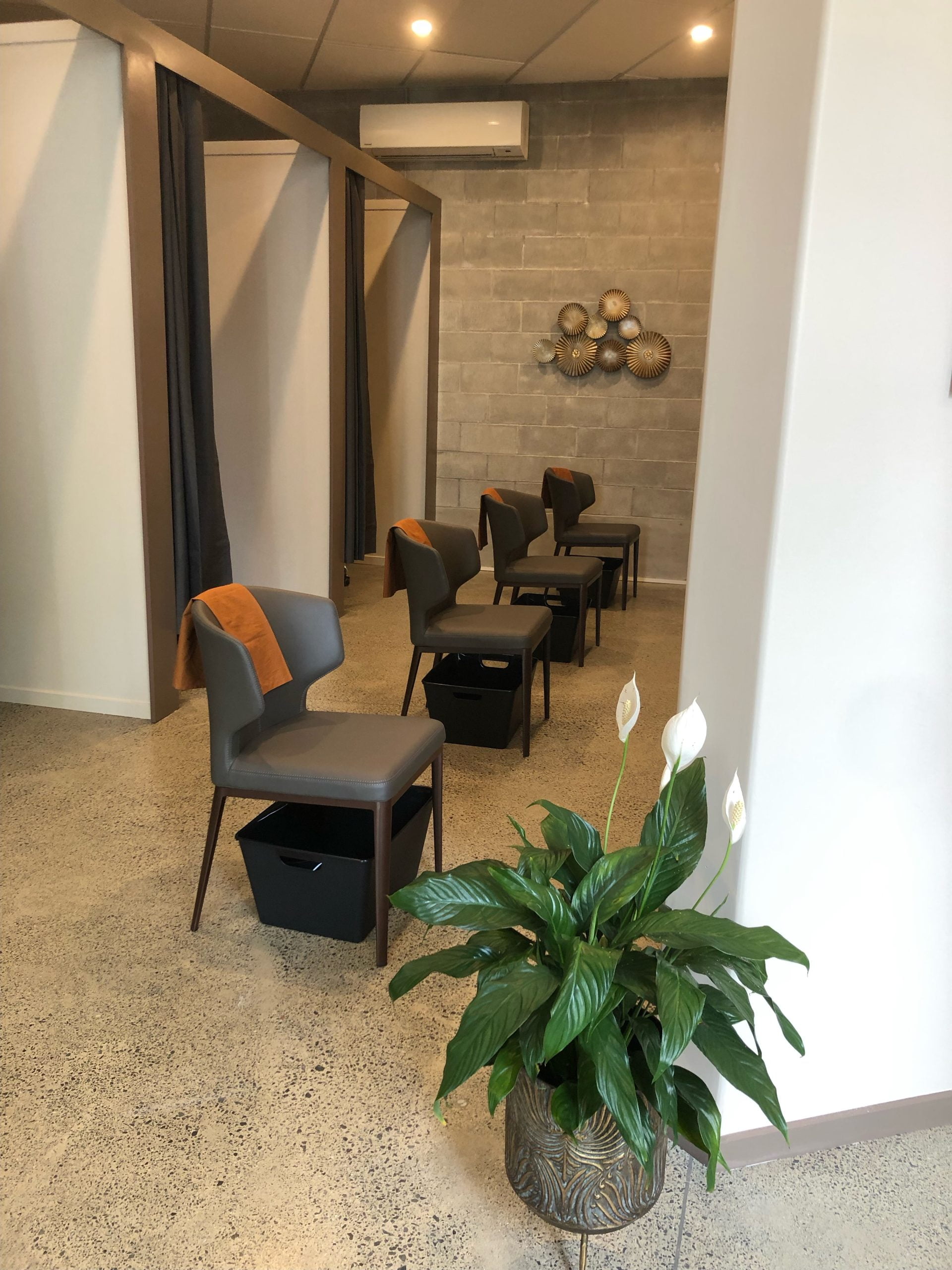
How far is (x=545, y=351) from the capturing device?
6.45 meters

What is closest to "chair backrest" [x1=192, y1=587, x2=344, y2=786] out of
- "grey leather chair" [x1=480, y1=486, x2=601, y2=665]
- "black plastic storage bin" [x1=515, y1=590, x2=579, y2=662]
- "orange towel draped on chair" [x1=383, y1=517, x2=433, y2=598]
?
"orange towel draped on chair" [x1=383, y1=517, x2=433, y2=598]

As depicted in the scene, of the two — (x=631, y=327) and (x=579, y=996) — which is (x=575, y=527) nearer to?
(x=631, y=327)

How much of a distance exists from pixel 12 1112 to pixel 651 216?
595cm

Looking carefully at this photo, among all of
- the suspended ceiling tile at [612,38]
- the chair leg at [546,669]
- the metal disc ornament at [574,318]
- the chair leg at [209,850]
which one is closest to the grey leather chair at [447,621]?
the chair leg at [546,669]

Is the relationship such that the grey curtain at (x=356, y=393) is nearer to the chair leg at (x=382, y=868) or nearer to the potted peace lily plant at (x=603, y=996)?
the chair leg at (x=382, y=868)

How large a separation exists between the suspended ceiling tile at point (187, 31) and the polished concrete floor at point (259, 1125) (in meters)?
4.60

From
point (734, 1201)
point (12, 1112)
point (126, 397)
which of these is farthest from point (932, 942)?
point (126, 397)

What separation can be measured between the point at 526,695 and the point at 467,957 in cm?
198

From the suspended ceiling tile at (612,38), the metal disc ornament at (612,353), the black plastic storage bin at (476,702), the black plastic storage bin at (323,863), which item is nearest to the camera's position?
the black plastic storage bin at (323,863)

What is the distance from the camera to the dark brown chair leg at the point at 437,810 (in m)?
2.40

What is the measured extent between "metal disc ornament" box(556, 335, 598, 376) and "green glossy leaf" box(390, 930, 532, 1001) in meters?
5.48

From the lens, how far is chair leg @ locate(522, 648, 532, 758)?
334cm

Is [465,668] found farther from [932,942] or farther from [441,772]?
[932,942]

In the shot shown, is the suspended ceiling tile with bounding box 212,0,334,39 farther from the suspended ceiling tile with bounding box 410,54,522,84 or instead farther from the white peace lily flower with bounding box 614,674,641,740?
the white peace lily flower with bounding box 614,674,641,740
